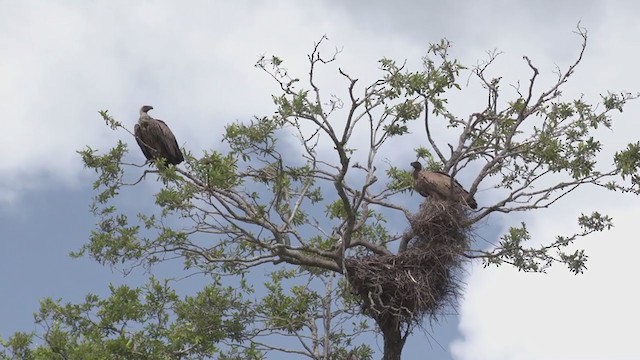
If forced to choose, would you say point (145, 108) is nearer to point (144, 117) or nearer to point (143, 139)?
→ point (144, 117)

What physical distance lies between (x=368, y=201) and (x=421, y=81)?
225 cm

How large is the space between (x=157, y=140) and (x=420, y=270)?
553cm

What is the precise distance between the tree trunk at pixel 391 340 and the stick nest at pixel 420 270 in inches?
4.6

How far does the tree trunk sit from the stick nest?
0.38 feet

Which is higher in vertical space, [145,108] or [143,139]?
[145,108]

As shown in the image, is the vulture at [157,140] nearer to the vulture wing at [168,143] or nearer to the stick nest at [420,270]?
the vulture wing at [168,143]

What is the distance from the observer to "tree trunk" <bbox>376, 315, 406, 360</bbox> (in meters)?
14.1

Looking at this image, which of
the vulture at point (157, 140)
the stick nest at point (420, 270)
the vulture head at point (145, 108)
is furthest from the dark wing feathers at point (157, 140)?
the stick nest at point (420, 270)

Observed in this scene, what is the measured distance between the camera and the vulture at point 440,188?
1404 centimetres

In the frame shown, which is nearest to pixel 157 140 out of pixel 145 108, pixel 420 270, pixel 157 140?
pixel 157 140

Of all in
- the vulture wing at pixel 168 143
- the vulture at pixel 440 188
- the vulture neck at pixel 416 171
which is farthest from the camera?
the vulture wing at pixel 168 143

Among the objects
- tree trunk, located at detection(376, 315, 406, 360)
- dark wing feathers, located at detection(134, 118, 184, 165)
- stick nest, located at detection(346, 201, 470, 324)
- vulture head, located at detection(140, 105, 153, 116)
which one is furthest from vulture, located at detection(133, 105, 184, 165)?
tree trunk, located at detection(376, 315, 406, 360)

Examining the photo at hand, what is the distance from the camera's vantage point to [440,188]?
1434 cm

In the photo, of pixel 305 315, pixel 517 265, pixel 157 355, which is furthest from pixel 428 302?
pixel 157 355
